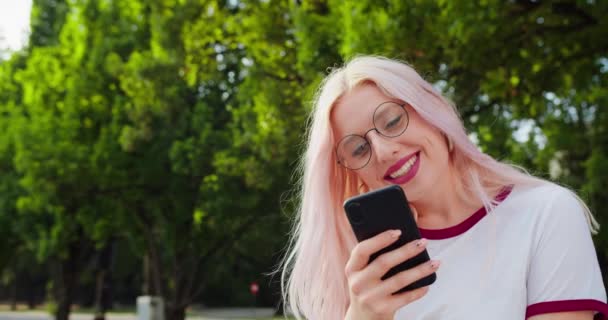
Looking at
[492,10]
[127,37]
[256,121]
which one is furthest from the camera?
[127,37]

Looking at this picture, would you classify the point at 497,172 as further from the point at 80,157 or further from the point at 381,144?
the point at 80,157

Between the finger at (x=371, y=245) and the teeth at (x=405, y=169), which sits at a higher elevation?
the teeth at (x=405, y=169)

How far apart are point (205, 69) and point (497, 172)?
40.5 ft

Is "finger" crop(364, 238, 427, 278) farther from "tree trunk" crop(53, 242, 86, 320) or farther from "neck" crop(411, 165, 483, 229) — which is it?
"tree trunk" crop(53, 242, 86, 320)

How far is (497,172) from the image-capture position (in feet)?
6.89

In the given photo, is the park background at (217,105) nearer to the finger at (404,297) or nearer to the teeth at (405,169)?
the teeth at (405,169)

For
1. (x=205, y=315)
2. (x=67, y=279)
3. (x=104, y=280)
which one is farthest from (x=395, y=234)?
(x=205, y=315)

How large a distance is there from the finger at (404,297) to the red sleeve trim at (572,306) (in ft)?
1.01

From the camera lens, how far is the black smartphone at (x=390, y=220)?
1742mm

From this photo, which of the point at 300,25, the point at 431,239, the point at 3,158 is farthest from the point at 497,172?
the point at 3,158

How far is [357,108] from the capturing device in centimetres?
210

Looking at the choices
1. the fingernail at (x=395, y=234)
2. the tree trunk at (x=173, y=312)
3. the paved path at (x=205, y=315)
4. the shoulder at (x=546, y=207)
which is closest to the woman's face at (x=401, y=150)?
the shoulder at (x=546, y=207)

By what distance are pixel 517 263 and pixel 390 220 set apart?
38 centimetres

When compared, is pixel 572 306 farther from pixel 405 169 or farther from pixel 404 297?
pixel 405 169
